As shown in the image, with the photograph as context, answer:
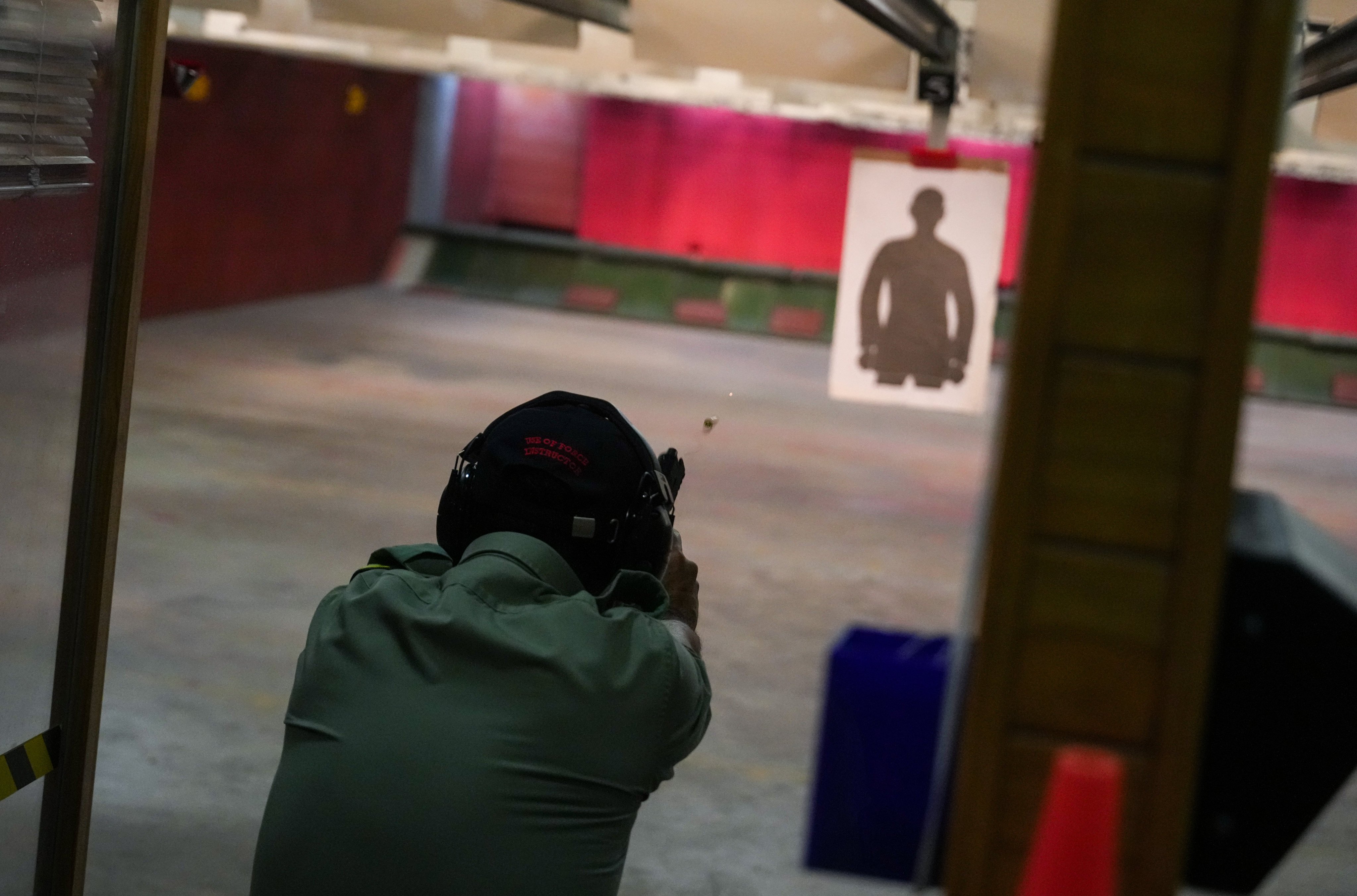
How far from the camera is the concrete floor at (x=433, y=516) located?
3539mm

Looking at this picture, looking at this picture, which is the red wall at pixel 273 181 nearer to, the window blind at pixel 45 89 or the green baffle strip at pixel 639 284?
the green baffle strip at pixel 639 284

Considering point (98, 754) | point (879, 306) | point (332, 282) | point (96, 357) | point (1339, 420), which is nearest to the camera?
point (96, 357)

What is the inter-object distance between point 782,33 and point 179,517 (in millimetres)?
3282

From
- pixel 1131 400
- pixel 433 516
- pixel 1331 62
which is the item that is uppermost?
pixel 1331 62

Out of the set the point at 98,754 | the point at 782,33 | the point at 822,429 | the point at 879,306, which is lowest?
the point at 98,754

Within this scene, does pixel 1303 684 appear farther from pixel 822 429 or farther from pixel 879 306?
pixel 822 429

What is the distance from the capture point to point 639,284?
15141mm

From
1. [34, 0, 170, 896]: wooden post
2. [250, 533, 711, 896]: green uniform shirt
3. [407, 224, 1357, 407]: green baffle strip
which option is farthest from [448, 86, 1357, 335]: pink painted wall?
[250, 533, 711, 896]: green uniform shirt

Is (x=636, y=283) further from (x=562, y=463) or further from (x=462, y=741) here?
(x=462, y=741)

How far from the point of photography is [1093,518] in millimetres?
1051

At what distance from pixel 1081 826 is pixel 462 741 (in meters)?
0.75

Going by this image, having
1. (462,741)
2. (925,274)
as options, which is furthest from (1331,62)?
(462,741)

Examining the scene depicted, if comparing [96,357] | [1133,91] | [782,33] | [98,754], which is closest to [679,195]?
[782,33]

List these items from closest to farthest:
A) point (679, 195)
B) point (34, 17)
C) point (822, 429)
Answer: point (34, 17), point (822, 429), point (679, 195)
